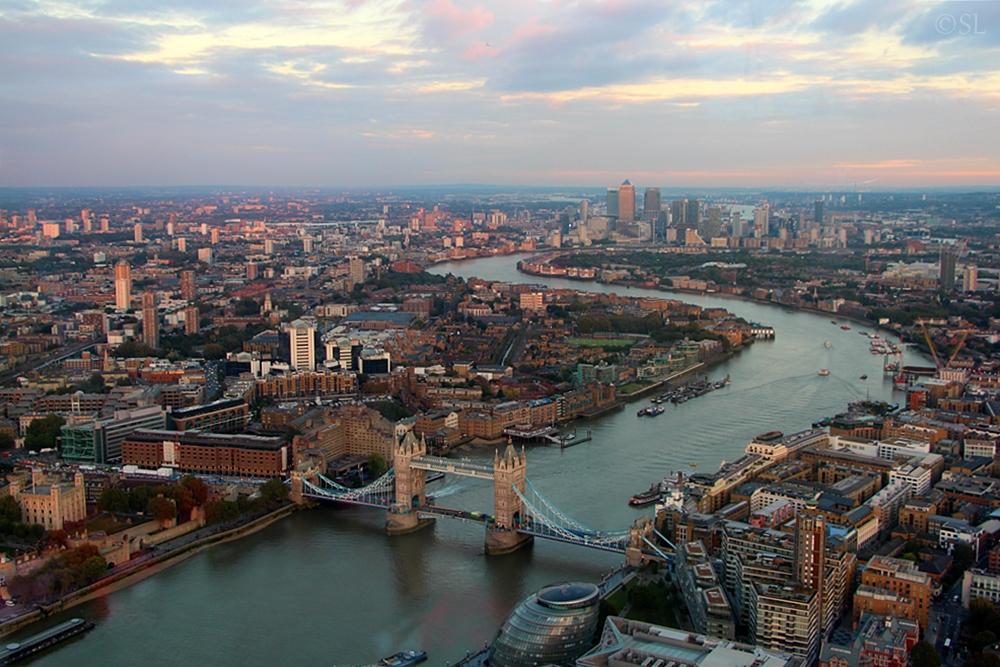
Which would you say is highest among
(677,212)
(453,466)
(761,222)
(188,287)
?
(677,212)

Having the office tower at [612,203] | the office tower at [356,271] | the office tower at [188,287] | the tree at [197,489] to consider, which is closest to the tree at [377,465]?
the tree at [197,489]

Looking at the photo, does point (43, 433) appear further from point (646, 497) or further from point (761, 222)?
point (761, 222)

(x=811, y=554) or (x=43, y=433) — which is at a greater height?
(x=811, y=554)

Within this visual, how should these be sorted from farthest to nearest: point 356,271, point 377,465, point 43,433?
point 356,271, point 43,433, point 377,465

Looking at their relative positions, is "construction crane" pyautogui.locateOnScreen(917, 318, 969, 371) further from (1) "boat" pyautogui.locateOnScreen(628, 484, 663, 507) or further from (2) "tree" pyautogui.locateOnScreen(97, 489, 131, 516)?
(2) "tree" pyautogui.locateOnScreen(97, 489, 131, 516)

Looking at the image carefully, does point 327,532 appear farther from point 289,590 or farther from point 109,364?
point 109,364

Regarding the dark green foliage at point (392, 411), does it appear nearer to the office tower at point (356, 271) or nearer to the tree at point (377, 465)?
the tree at point (377, 465)

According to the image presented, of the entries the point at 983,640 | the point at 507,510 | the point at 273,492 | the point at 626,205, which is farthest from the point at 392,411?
the point at 626,205
